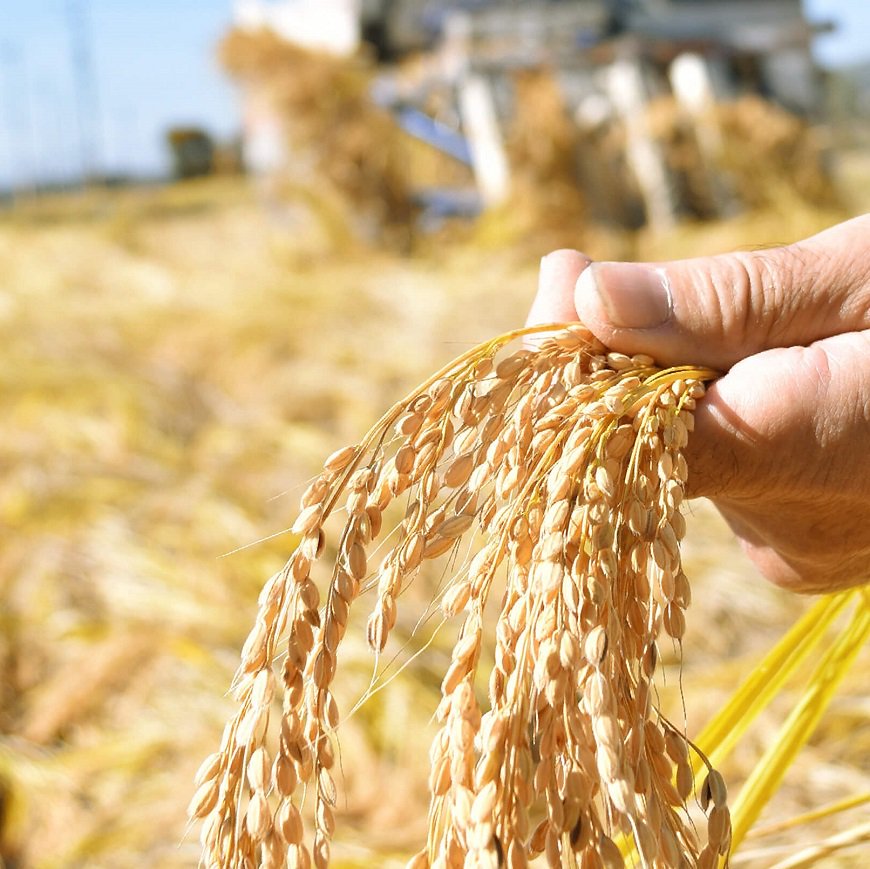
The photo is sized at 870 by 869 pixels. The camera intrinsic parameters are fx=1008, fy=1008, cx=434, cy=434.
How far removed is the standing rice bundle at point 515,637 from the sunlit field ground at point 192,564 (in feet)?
0.23

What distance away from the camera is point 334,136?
23.7 ft

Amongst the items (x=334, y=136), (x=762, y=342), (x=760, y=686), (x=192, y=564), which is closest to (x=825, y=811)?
(x=760, y=686)

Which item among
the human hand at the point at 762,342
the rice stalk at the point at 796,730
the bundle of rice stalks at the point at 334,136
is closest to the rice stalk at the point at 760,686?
the rice stalk at the point at 796,730

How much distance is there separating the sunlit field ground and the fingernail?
0.54ft

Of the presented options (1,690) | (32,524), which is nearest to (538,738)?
(1,690)

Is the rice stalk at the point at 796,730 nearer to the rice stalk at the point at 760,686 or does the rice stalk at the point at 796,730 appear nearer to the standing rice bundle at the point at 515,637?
the rice stalk at the point at 760,686

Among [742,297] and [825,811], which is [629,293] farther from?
[825,811]

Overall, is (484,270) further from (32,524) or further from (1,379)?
(32,524)

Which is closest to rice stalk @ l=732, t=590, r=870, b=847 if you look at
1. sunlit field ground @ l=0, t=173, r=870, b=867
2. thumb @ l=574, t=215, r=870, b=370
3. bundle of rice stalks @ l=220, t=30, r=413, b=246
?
sunlit field ground @ l=0, t=173, r=870, b=867

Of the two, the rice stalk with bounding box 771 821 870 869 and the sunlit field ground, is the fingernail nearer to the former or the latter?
the sunlit field ground

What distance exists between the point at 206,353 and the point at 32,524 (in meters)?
2.00

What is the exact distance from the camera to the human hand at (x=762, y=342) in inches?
33.5

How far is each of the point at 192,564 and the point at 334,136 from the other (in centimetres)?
516

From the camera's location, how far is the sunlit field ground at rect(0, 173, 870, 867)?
1.91 m
